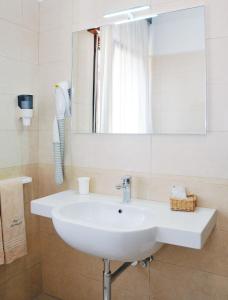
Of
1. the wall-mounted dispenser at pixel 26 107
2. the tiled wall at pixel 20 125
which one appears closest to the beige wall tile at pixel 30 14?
the tiled wall at pixel 20 125

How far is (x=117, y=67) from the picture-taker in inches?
61.7

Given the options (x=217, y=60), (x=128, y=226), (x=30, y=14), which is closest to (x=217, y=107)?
(x=217, y=60)

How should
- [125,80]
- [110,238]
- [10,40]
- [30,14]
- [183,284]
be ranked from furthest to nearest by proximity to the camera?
[30,14] → [10,40] → [125,80] → [183,284] → [110,238]

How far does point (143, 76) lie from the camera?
148 cm

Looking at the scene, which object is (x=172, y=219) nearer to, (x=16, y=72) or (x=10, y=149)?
(x=10, y=149)

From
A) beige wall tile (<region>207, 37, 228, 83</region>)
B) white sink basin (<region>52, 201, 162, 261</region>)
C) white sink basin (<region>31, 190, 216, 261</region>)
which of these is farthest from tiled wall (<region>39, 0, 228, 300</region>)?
white sink basin (<region>52, 201, 162, 261</region>)

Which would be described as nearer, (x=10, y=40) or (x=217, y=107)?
(x=217, y=107)

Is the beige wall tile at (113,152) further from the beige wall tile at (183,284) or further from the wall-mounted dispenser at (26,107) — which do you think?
the beige wall tile at (183,284)

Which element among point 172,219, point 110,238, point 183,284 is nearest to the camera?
point 110,238

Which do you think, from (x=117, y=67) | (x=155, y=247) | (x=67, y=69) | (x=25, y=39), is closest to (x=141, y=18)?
(x=117, y=67)

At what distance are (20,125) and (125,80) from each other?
0.73m

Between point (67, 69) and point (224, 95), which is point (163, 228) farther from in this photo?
point (67, 69)

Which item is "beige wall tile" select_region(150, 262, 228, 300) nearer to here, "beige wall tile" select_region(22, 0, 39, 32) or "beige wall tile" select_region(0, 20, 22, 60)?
"beige wall tile" select_region(0, 20, 22, 60)

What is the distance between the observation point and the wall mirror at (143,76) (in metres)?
1.34
